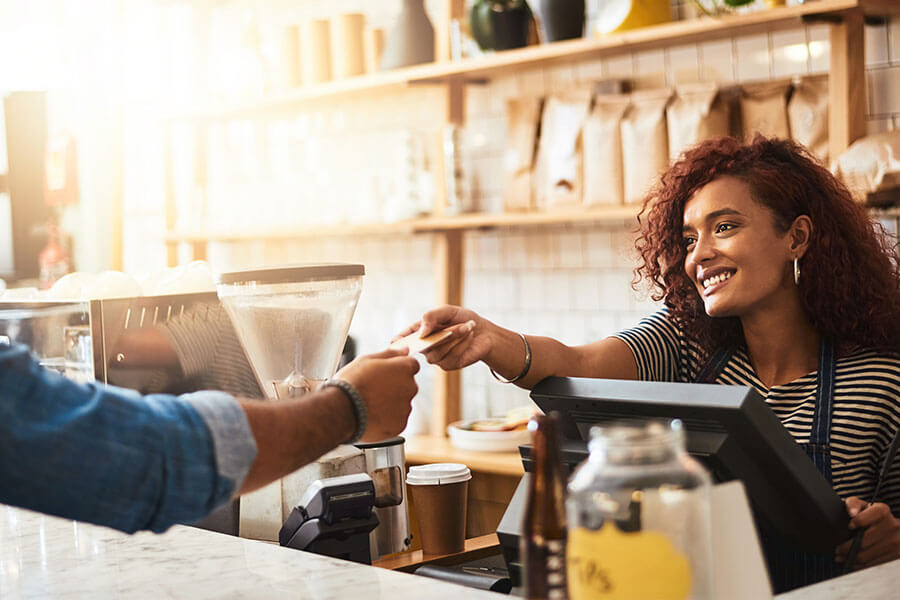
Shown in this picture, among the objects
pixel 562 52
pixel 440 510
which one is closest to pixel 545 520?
pixel 440 510

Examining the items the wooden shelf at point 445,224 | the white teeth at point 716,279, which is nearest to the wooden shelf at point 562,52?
the wooden shelf at point 445,224

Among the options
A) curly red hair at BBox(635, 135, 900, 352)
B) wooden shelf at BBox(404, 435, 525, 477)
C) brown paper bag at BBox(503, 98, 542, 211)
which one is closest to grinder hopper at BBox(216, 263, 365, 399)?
curly red hair at BBox(635, 135, 900, 352)

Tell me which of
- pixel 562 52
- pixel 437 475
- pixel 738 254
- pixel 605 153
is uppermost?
pixel 562 52

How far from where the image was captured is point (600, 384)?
1.55 meters

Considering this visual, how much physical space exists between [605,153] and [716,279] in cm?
110

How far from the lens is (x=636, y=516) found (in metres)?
1.00

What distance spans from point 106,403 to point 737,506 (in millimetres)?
648

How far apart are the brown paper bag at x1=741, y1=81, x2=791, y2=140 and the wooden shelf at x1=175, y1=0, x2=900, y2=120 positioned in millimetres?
167

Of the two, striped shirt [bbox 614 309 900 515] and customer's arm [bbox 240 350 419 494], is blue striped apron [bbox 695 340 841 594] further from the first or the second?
customer's arm [bbox 240 350 419 494]

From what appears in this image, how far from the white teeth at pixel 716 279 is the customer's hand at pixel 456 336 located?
1.39 feet

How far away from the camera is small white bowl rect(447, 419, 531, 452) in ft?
10.9

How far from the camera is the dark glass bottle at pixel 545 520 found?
1.10 meters

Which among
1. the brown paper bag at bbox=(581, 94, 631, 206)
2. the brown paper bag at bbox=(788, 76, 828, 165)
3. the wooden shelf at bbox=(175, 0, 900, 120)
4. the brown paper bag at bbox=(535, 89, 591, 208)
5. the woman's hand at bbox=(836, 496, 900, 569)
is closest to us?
the woman's hand at bbox=(836, 496, 900, 569)

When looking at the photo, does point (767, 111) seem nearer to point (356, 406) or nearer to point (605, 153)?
point (605, 153)
